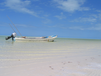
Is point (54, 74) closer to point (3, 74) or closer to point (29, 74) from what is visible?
point (29, 74)

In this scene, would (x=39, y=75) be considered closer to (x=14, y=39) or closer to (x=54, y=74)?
(x=54, y=74)

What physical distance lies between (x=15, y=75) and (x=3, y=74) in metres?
0.46

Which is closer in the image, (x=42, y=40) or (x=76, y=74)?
(x=76, y=74)

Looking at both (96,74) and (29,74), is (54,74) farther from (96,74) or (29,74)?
(96,74)

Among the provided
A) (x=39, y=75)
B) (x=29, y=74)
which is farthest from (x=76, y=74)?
(x=29, y=74)

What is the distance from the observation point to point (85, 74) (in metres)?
3.57

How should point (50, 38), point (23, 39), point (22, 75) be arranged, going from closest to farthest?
point (22, 75) < point (23, 39) < point (50, 38)

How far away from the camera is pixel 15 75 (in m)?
3.40

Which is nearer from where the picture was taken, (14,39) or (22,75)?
(22,75)

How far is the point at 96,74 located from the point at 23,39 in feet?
72.9

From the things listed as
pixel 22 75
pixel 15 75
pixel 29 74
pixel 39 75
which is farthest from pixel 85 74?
pixel 15 75

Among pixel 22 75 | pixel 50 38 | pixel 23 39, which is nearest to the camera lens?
pixel 22 75

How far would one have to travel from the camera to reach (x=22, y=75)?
3387 mm

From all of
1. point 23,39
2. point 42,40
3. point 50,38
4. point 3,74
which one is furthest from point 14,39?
point 3,74
